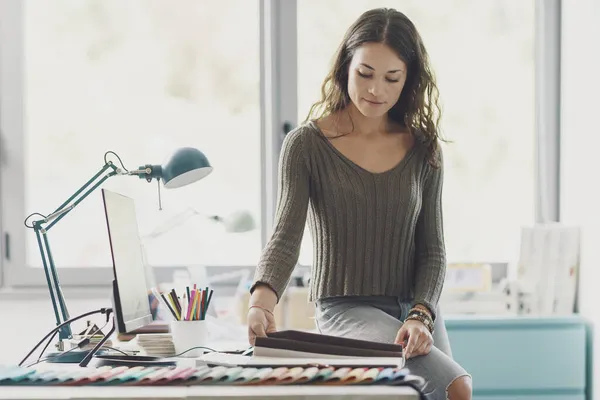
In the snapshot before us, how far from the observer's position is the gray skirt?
1.49m

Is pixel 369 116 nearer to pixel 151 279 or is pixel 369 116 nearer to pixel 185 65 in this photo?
pixel 151 279

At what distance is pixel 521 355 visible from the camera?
2.96 metres

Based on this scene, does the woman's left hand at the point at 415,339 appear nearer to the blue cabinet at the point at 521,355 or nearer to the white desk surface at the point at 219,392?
the white desk surface at the point at 219,392

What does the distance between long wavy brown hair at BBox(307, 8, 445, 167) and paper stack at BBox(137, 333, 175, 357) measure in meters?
0.60

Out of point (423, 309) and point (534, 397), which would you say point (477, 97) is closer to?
point (534, 397)

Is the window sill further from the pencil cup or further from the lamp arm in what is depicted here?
the pencil cup

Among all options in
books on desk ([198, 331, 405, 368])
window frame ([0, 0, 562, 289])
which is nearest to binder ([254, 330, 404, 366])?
books on desk ([198, 331, 405, 368])

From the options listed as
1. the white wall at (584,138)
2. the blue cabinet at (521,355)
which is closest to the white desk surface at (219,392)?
the blue cabinet at (521,355)

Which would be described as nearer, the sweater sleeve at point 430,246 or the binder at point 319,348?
the binder at point 319,348

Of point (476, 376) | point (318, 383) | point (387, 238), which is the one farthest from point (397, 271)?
point (476, 376)

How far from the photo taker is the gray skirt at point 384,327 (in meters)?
1.49

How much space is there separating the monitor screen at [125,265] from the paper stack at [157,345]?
5 cm

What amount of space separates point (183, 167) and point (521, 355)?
1612 millimetres

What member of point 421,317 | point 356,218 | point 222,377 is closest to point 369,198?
point 356,218
